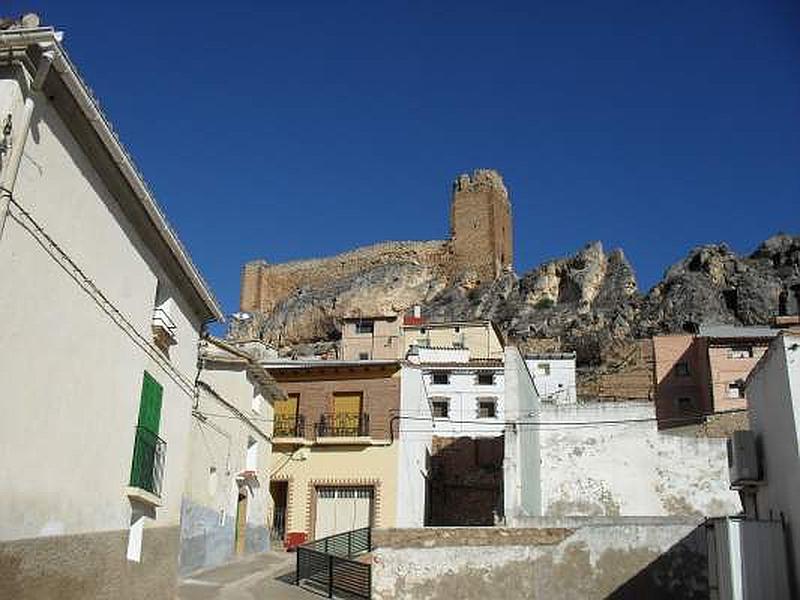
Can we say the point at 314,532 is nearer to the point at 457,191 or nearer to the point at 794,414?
the point at 794,414

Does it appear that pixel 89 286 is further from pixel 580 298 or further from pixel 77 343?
pixel 580 298

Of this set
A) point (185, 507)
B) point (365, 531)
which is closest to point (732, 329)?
point (365, 531)

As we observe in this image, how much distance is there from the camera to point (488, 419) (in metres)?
→ 36.6

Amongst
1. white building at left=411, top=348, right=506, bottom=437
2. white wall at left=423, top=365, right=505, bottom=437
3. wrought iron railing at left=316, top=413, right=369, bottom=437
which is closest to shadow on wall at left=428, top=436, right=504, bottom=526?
white wall at left=423, top=365, right=505, bottom=437

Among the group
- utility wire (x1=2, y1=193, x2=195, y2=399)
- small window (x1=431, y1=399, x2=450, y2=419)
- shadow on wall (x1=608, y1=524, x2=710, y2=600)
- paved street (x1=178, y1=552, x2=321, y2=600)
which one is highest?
small window (x1=431, y1=399, x2=450, y2=419)

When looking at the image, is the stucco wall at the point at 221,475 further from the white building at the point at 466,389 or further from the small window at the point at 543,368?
the small window at the point at 543,368

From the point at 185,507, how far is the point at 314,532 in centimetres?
948

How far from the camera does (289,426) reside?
26.0 metres

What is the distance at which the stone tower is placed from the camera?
7156 cm

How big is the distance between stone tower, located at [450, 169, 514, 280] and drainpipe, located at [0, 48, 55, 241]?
208 feet

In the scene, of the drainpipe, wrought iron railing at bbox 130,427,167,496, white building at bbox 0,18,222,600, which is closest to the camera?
the drainpipe

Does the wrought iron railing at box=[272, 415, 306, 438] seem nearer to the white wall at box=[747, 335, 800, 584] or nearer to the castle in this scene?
the white wall at box=[747, 335, 800, 584]

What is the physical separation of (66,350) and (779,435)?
9.14 meters

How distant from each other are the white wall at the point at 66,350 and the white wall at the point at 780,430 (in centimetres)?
868
